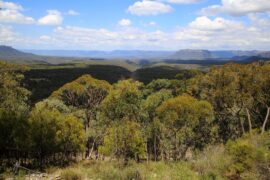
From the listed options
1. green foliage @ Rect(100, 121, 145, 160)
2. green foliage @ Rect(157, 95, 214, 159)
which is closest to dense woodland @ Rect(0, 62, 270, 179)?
green foliage @ Rect(157, 95, 214, 159)

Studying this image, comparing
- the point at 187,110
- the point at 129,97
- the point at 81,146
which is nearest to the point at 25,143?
the point at 81,146

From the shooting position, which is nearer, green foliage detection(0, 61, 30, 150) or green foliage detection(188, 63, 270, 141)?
green foliage detection(0, 61, 30, 150)

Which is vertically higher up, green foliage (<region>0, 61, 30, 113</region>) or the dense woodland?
green foliage (<region>0, 61, 30, 113</region>)

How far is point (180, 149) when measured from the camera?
128 feet

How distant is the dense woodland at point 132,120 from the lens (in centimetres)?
2798

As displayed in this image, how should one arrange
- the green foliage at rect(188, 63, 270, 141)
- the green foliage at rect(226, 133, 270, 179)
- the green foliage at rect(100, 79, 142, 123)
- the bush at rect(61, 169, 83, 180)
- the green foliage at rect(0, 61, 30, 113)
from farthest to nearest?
1. the green foliage at rect(188, 63, 270, 141)
2. the green foliage at rect(100, 79, 142, 123)
3. the green foliage at rect(0, 61, 30, 113)
4. the green foliage at rect(226, 133, 270, 179)
5. the bush at rect(61, 169, 83, 180)

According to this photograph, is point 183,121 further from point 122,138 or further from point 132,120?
point 122,138

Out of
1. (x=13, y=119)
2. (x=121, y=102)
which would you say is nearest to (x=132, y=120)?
(x=121, y=102)

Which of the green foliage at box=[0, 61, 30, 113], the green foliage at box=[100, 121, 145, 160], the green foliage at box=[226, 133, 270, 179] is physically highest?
the green foliage at box=[0, 61, 30, 113]

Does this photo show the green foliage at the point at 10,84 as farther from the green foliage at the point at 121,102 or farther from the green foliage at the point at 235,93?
the green foliage at the point at 235,93

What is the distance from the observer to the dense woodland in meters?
28.0

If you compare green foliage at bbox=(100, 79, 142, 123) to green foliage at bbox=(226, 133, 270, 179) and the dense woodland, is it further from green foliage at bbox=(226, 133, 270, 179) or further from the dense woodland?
green foliage at bbox=(226, 133, 270, 179)

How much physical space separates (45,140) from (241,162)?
18.6m

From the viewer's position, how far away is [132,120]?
35.2 meters
